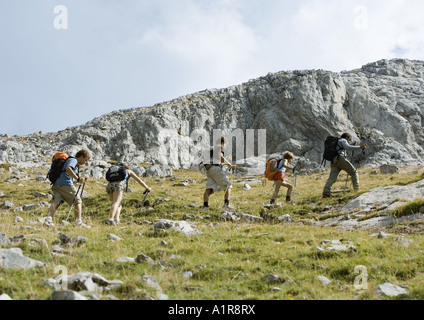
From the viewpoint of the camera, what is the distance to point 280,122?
75250 mm

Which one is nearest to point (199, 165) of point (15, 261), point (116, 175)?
point (116, 175)

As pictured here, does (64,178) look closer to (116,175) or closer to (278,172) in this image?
(116,175)

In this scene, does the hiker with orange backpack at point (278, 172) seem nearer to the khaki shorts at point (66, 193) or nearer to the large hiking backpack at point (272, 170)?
the large hiking backpack at point (272, 170)

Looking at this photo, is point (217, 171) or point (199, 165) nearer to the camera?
point (217, 171)

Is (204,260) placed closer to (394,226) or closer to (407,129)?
(394,226)

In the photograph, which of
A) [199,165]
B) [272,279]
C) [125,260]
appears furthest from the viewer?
[199,165]

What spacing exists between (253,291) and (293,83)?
3085 inches

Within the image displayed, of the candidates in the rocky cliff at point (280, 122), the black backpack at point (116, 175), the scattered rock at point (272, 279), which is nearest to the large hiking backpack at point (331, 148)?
the black backpack at point (116, 175)

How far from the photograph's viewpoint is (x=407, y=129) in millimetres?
67812

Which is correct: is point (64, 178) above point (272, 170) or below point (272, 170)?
above

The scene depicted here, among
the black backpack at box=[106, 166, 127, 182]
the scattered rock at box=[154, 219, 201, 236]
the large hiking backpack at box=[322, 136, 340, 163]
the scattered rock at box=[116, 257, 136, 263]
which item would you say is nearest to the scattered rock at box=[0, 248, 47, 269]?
the scattered rock at box=[116, 257, 136, 263]

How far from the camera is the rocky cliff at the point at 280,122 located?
68500 mm
